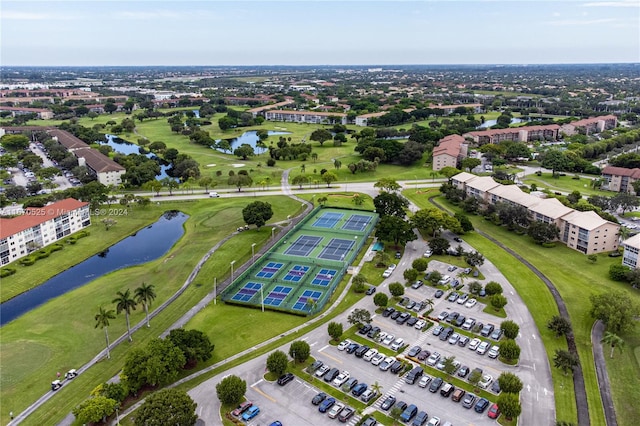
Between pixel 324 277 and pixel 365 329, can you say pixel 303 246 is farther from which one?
pixel 365 329

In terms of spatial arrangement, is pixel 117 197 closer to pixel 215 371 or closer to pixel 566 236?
pixel 215 371

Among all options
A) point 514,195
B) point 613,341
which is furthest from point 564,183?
point 613,341

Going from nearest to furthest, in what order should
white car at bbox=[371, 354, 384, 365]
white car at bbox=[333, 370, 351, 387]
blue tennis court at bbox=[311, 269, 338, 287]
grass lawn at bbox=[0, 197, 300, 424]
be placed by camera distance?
white car at bbox=[333, 370, 351, 387] < grass lawn at bbox=[0, 197, 300, 424] < white car at bbox=[371, 354, 384, 365] < blue tennis court at bbox=[311, 269, 338, 287]

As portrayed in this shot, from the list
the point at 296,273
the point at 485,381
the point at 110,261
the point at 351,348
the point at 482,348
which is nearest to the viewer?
the point at 485,381

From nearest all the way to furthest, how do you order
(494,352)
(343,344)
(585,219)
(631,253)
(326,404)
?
(326,404), (494,352), (343,344), (631,253), (585,219)

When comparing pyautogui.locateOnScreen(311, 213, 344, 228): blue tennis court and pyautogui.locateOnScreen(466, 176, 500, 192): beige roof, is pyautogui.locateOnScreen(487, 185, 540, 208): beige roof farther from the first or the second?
pyautogui.locateOnScreen(311, 213, 344, 228): blue tennis court

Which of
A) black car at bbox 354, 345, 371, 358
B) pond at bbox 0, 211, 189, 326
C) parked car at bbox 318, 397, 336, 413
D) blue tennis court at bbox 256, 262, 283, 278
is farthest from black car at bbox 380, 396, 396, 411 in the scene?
pond at bbox 0, 211, 189, 326
